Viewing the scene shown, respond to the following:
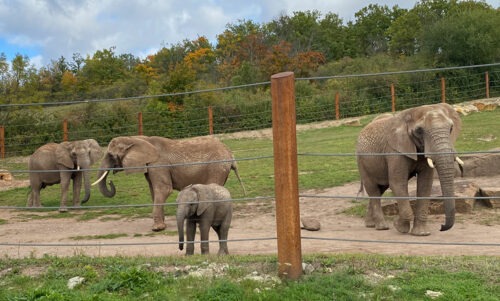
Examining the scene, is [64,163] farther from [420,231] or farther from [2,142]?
[2,142]

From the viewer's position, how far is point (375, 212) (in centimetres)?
969

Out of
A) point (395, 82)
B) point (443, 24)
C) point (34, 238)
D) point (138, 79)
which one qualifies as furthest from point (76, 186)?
point (138, 79)

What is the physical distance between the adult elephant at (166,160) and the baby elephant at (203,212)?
7.62ft

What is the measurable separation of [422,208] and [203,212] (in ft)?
10.3

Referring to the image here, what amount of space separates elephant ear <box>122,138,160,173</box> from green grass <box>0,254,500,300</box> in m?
5.42

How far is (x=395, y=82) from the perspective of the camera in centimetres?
2800

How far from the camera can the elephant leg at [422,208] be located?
29.1 feet

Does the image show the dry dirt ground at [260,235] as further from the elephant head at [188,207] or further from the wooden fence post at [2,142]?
the wooden fence post at [2,142]

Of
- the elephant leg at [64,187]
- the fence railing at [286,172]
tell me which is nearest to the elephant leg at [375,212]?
the fence railing at [286,172]

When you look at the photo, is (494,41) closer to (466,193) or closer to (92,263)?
(466,193)

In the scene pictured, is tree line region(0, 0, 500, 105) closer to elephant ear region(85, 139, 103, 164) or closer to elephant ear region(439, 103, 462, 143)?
elephant ear region(85, 139, 103, 164)

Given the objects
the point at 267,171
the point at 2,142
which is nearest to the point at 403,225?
the point at 267,171

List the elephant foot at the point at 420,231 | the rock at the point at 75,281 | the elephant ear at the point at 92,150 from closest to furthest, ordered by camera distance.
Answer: the rock at the point at 75,281
the elephant foot at the point at 420,231
the elephant ear at the point at 92,150

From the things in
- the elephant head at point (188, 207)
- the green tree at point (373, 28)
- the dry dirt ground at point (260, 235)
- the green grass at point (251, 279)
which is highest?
the green tree at point (373, 28)
